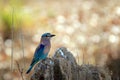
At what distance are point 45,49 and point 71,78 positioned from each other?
89 centimetres

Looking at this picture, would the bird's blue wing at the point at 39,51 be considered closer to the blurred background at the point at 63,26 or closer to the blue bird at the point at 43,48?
the blue bird at the point at 43,48

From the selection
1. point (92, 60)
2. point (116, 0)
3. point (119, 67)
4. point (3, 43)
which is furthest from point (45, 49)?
point (116, 0)

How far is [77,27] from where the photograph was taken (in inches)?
478

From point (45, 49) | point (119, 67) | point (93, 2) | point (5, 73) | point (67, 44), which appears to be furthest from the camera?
point (93, 2)

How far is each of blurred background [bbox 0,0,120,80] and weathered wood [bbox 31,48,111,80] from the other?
511 cm

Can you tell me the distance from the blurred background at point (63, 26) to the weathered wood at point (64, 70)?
5107 millimetres

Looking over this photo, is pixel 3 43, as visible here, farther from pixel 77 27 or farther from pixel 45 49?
pixel 45 49

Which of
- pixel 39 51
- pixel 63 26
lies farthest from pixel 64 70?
pixel 63 26

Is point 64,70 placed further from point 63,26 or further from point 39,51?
point 63,26

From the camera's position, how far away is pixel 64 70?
5.25 metres

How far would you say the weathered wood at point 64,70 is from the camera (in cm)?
522

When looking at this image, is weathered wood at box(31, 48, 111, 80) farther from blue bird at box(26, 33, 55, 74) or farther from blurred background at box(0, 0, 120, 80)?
blurred background at box(0, 0, 120, 80)

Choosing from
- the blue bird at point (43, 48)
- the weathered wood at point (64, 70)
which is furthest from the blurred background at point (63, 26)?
the weathered wood at point (64, 70)

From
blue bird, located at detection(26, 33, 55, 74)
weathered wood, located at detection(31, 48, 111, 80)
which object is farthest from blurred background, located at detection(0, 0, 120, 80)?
weathered wood, located at detection(31, 48, 111, 80)
